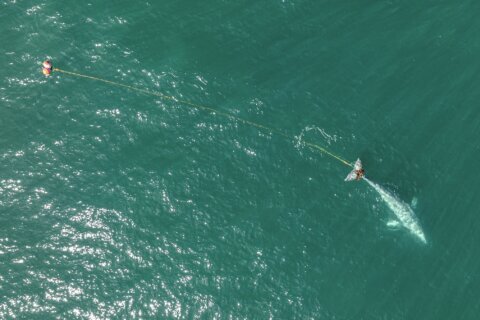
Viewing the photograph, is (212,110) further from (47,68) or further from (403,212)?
(403,212)

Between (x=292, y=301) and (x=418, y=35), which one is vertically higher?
(x=418, y=35)

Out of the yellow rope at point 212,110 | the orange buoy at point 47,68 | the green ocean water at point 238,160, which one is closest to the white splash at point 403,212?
the green ocean water at point 238,160

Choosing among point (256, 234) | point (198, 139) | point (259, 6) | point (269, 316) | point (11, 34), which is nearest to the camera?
point (269, 316)

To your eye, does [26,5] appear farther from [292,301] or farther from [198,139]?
[292,301]

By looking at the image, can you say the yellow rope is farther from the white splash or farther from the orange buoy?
the white splash

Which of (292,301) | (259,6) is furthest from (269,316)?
(259,6)
